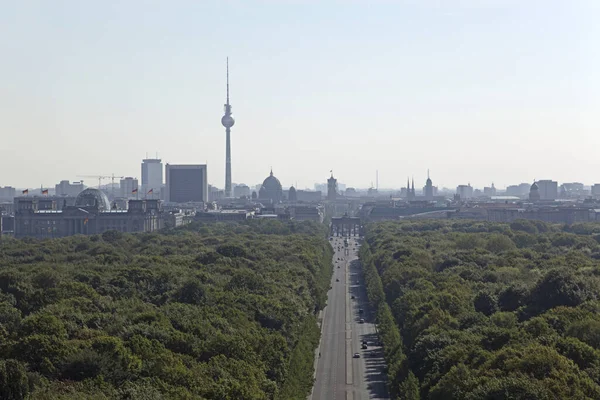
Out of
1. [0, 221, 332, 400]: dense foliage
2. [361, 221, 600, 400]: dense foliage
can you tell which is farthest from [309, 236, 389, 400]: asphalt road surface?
[0, 221, 332, 400]: dense foliage

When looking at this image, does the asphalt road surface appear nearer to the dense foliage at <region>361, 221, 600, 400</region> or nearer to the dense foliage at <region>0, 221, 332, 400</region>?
the dense foliage at <region>361, 221, 600, 400</region>

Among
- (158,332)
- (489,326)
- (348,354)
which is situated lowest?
(348,354)

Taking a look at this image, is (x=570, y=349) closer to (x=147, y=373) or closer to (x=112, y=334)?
(x=147, y=373)

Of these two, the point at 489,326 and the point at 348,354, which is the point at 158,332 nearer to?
the point at 489,326

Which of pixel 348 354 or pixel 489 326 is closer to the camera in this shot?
pixel 489 326

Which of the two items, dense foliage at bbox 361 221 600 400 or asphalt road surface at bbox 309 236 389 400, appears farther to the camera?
asphalt road surface at bbox 309 236 389 400

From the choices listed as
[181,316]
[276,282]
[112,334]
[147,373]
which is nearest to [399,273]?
[276,282]

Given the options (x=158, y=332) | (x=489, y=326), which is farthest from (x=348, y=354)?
(x=158, y=332)
